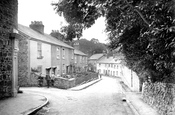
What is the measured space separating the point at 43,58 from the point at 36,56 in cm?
153

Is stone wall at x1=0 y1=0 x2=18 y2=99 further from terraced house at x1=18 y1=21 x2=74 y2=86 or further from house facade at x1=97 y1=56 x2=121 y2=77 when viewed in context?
house facade at x1=97 y1=56 x2=121 y2=77

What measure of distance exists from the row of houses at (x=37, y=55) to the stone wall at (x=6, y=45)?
7663mm

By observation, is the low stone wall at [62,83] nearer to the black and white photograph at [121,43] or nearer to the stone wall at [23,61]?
the stone wall at [23,61]

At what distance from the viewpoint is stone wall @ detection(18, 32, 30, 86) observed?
17.2 meters

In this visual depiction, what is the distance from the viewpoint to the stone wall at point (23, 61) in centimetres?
1719

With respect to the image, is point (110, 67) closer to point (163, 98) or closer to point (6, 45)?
point (6, 45)

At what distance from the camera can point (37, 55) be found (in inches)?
758

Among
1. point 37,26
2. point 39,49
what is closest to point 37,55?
point 39,49

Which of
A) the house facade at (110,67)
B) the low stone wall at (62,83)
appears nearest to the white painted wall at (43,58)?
the low stone wall at (62,83)

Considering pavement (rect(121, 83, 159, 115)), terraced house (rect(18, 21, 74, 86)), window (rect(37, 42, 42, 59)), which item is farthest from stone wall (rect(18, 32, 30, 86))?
pavement (rect(121, 83, 159, 115))

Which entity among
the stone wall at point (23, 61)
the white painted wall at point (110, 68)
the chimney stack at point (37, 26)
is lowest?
the white painted wall at point (110, 68)

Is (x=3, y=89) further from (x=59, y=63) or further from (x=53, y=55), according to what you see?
(x=59, y=63)

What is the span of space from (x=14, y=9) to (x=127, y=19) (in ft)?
25.6

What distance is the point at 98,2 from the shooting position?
651 cm
